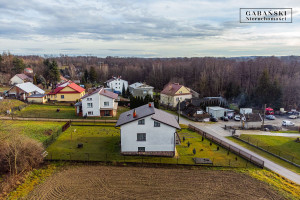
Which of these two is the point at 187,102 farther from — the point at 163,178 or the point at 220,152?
the point at 163,178

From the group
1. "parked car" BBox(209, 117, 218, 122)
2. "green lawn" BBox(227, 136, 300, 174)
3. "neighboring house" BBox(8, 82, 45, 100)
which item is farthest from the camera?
"neighboring house" BBox(8, 82, 45, 100)

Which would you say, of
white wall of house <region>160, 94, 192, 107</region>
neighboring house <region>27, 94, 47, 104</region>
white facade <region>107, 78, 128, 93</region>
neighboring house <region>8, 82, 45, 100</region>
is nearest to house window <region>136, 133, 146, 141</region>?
white wall of house <region>160, 94, 192, 107</region>

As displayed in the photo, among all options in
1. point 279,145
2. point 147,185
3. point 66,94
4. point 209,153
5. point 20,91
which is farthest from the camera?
point 20,91

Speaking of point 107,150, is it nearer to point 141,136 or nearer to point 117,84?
point 141,136

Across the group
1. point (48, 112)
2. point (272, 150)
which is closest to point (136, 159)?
point (272, 150)

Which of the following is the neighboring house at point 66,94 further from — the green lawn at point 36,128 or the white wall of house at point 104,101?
the green lawn at point 36,128

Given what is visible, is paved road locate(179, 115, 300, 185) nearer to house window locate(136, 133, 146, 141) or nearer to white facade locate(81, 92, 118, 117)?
house window locate(136, 133, 146, 141)
